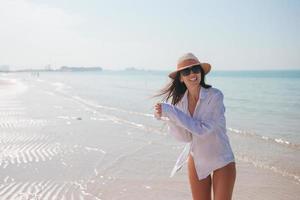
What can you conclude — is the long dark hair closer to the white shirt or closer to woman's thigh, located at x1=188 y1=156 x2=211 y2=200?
the white shirt

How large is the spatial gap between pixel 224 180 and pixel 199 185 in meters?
0.32

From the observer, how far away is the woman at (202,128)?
3.32 metres

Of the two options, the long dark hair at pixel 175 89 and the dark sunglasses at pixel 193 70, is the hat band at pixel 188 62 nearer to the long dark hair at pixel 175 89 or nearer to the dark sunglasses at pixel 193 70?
the dark sunglasses at pixel 193 70

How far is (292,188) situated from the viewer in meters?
7.15

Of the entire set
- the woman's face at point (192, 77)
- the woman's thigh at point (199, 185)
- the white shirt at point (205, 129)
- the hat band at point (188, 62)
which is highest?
the hat band at point (188, 62)

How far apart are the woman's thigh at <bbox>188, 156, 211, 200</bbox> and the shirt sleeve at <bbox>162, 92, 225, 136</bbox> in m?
0.52

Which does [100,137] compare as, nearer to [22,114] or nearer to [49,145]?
[49,145]

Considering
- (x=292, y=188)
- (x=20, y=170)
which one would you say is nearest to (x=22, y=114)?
(x=20, y=170)

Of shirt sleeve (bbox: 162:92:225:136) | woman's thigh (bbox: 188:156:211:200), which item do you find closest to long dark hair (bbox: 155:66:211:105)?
shirt sleeve (bbox: 162:92:225:136)

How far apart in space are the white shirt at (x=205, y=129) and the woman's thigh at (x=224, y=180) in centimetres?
6

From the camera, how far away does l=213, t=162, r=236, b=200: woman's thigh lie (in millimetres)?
3475

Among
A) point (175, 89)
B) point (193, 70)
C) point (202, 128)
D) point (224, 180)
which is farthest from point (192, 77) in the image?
point (224, 180)

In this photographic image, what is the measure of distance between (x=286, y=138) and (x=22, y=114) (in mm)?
10827

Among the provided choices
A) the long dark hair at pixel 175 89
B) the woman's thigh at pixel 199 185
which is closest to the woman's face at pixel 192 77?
the long dark hair at pixel 175 89
